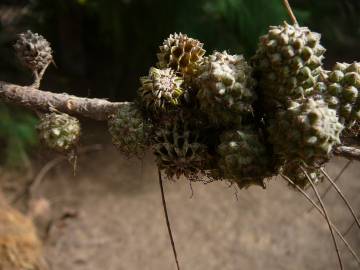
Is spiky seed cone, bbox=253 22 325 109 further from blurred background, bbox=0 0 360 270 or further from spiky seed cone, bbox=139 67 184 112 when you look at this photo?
blurred background, bbox=0 0 360 270

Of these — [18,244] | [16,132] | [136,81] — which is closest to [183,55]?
[18,244]

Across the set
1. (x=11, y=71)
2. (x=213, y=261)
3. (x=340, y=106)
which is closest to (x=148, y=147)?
(x=340, y=106)

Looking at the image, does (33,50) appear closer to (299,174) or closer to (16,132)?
(299,174)

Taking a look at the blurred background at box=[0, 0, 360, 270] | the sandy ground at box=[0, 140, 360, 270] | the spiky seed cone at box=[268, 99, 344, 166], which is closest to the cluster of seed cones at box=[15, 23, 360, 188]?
the spiky seed cone at box=[268, 99, 344, 166]

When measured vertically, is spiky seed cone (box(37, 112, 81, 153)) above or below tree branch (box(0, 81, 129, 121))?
below

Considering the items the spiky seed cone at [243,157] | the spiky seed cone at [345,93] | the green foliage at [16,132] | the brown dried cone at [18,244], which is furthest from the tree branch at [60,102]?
the green foliage at [16,132]
